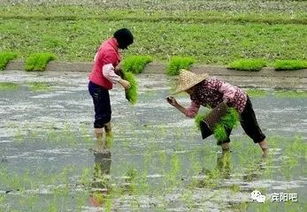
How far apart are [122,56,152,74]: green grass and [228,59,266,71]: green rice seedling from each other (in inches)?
69.9

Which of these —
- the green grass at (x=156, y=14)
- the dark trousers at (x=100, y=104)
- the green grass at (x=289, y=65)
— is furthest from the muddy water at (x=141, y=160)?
the green grass at (x=156, y=14)

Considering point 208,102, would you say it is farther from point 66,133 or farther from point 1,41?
point 1,41

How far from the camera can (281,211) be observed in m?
9.41

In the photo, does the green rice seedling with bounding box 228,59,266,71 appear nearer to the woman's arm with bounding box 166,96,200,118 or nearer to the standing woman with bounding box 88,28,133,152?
the standing woman with bounding box 88,28,133,152

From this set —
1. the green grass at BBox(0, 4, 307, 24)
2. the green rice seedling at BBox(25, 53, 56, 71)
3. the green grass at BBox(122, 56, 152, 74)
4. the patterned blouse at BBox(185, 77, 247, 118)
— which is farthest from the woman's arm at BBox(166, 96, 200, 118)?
the green grass at BBox(0, 4, 307, 24)

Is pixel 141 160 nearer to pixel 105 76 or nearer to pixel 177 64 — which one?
pixel 105 76

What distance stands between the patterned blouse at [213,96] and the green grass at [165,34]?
9.23 m

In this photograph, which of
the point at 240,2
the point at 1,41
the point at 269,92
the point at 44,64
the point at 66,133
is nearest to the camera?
the point at 66,133

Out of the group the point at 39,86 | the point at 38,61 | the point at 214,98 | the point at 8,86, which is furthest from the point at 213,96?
the point at 38,61

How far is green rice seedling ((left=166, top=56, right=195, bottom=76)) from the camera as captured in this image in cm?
2100

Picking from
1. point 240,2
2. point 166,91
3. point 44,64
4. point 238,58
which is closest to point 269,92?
point 166,91

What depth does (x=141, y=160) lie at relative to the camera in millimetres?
12219

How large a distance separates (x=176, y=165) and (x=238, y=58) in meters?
10.8

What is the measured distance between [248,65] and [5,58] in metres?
5.27
